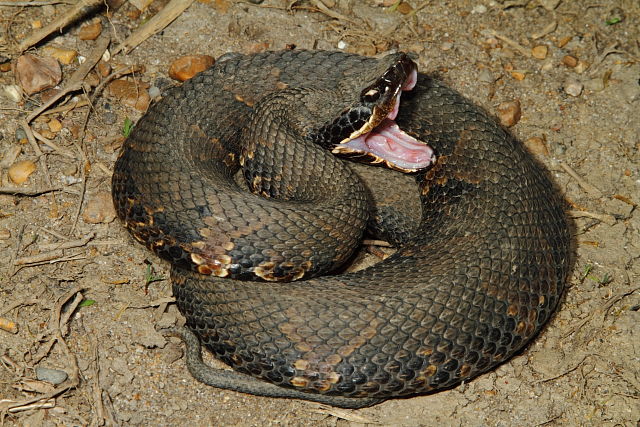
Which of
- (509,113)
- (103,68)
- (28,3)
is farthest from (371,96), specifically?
(28,3)

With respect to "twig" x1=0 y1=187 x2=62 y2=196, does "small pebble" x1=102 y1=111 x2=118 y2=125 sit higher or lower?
higher

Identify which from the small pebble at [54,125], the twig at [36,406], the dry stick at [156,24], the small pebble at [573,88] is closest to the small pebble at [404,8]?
the small pebble at [573,88]

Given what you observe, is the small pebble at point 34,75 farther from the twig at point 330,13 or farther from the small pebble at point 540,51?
the small pebble at point 540,51

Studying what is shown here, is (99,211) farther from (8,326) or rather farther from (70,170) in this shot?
(8,326)

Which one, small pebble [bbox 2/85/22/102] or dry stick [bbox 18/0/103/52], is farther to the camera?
dry stick [bbox 18/0/103/52]

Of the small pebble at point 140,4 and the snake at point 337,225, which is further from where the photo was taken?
the small pebble at point 140,4

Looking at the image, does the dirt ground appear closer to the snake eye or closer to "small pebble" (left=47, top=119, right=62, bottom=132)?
"small pebble" (left=47, top=119, right=62, bottom=132)

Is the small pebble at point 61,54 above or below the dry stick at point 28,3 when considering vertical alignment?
below

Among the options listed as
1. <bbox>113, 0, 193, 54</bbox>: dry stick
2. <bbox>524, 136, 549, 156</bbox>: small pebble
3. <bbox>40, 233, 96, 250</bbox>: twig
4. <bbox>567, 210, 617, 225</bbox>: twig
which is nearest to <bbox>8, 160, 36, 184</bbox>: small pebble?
<bbox>40, 233, 96, 250</bbox>: twig
